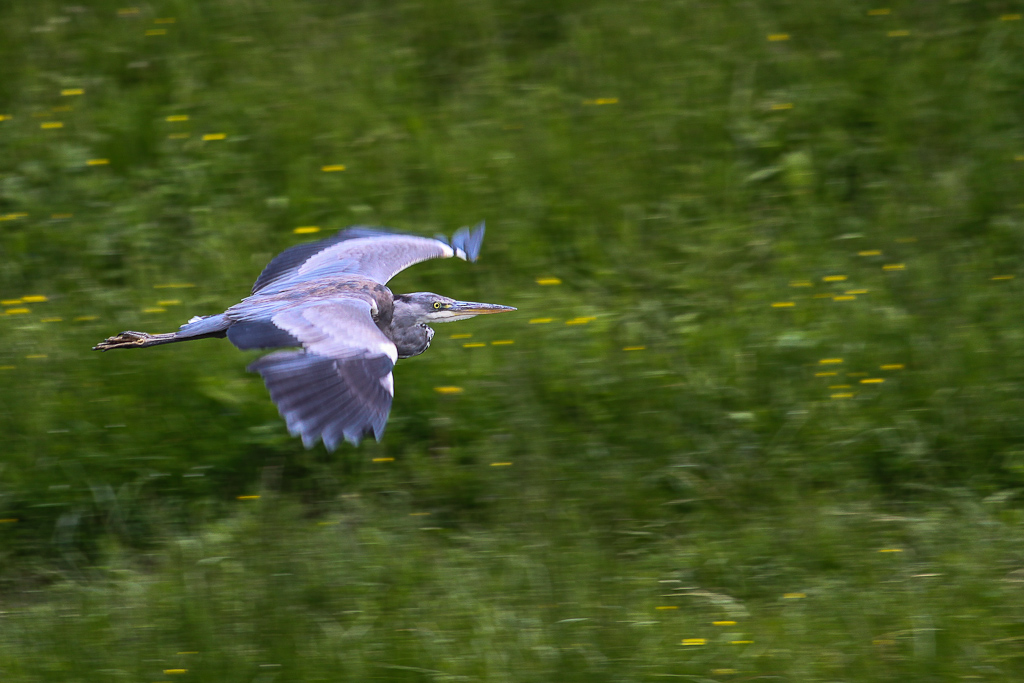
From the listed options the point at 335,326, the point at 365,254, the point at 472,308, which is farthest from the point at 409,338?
the point at 335,326

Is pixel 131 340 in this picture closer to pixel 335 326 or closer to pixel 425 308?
pixel 335 326

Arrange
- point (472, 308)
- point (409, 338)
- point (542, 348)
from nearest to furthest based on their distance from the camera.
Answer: point (409, 338), point (472, 308), point (542, 348)

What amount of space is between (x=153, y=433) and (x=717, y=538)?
2.23 m

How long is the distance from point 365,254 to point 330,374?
1.19 meters

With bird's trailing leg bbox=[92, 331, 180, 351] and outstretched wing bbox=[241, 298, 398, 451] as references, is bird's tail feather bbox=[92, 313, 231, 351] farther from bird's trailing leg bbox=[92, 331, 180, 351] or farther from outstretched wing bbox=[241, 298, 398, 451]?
outstretched wing bbox=[241, 298, 398, 451]

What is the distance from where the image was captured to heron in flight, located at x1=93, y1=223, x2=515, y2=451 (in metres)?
3.07

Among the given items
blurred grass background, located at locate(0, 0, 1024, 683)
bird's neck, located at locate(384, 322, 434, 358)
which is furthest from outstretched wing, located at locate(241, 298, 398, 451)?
blurred grass background, located at locate(0, 0, 1024, 683)

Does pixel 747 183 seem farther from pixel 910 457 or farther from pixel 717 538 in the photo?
pixel 717 538

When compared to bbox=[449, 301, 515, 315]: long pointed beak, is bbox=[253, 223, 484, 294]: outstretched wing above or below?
above

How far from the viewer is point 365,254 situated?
14.0 feet

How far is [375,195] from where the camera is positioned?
561cm

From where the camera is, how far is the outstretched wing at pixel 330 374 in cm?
301

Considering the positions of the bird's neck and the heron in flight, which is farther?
the bird's neck

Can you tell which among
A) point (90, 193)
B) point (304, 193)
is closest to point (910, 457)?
point (304, 193)
